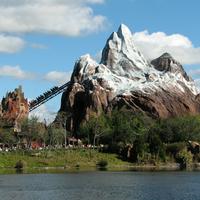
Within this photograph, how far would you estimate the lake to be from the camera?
6606 cm

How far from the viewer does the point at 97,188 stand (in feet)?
250

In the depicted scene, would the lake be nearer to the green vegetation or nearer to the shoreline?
the shoreline

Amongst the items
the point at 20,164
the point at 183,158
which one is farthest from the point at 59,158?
the point at 183,158

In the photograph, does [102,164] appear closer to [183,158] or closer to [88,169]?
[88,169]

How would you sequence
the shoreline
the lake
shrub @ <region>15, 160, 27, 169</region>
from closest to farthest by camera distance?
the lake → the shoreline → shrub @ <region>15, 160, 27, 169</region>

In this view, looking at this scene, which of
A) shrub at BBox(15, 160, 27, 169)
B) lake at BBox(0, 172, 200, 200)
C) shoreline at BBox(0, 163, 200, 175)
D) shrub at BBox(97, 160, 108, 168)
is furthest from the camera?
shrub at BBox(97, 160, 108, 168)

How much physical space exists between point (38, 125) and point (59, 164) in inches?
1359

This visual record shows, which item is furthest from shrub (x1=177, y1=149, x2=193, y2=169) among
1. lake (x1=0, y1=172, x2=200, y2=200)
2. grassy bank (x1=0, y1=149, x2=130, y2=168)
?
lake (x1=0, y1=172, x2=200, y2=200)

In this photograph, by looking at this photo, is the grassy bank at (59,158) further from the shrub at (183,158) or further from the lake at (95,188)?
the lake at (95,188)

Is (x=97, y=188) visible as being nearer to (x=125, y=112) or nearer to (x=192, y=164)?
(x=192, y=164)

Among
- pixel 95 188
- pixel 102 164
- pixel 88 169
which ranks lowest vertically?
pixel 95 188

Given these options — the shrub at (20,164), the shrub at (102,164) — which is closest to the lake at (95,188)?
the shrub at (20,164)

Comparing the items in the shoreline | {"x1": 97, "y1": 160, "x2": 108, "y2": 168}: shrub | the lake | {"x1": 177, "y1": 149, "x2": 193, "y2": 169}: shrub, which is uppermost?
{"x1": 177, "y1": 149, "x2": 193, "y2": 169}: shrub

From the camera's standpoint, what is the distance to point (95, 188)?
76188 millimetres
